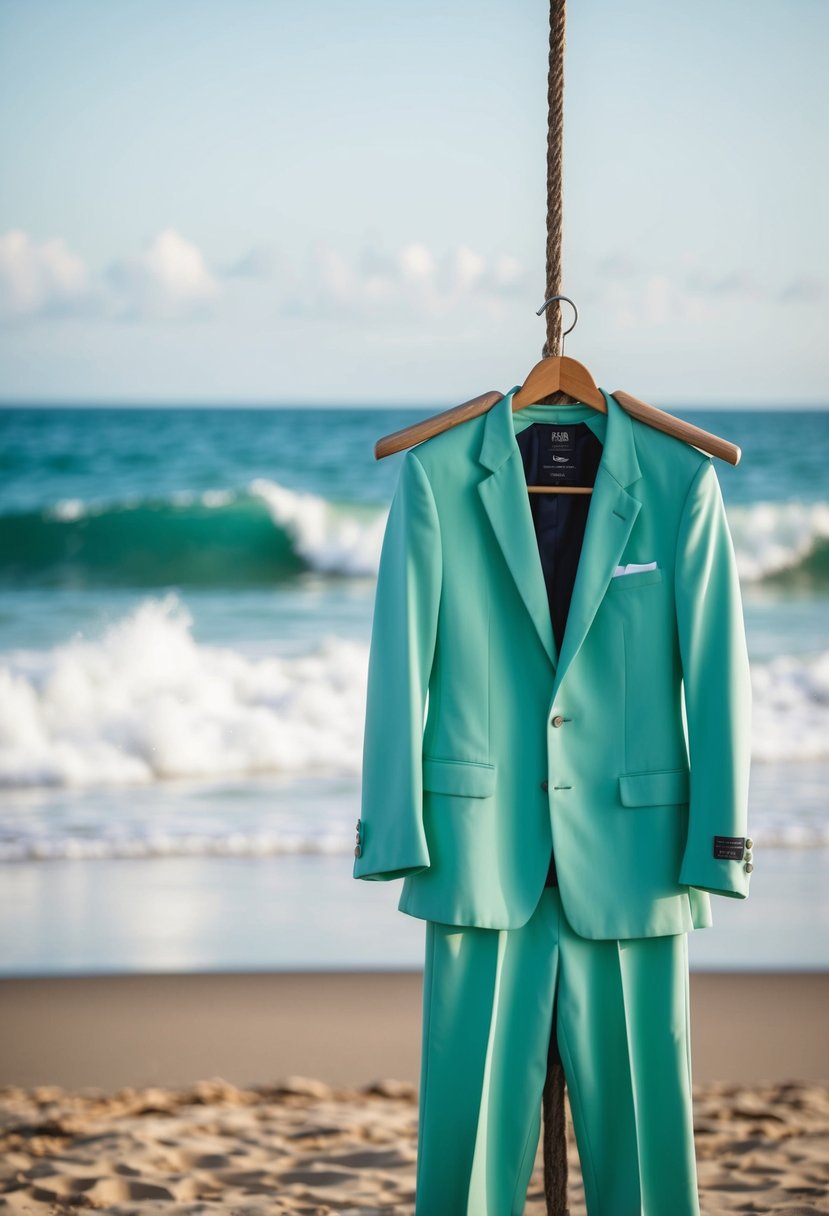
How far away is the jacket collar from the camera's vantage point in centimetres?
178

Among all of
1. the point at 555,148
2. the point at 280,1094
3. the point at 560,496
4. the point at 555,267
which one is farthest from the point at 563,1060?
the point at 280,1094

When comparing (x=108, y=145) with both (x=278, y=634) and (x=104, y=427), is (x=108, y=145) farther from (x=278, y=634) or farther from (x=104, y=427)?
(x=278, y=634)

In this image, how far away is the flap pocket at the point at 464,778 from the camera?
180 cm

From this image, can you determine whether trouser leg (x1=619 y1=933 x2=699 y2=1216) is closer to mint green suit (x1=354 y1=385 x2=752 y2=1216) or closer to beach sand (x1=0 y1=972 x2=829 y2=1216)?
mint green suit (x1=354 y1=385 x2=752 y2=1216)

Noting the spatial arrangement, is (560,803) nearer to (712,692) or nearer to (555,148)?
(712,692)

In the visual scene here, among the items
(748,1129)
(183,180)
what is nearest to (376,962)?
(748,1129)

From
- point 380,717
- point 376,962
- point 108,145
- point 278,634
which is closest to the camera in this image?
point 380,717

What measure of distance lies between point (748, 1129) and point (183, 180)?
23.3ft

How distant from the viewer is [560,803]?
70.7 inches

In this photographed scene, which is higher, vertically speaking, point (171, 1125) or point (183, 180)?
point (183, 180)

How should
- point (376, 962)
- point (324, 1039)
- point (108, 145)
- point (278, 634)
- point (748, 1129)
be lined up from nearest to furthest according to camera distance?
point (748, 1129), point (324, 1039), point (376, 962), point (278, 634), point (108, 145)

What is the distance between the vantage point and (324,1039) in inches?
135

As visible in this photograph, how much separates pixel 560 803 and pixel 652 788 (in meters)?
0.14

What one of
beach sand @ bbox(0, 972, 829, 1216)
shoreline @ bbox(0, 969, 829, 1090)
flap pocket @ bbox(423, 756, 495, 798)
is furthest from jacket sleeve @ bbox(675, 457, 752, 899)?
shoreline @ bbox(0, 969, 829, 1090)
